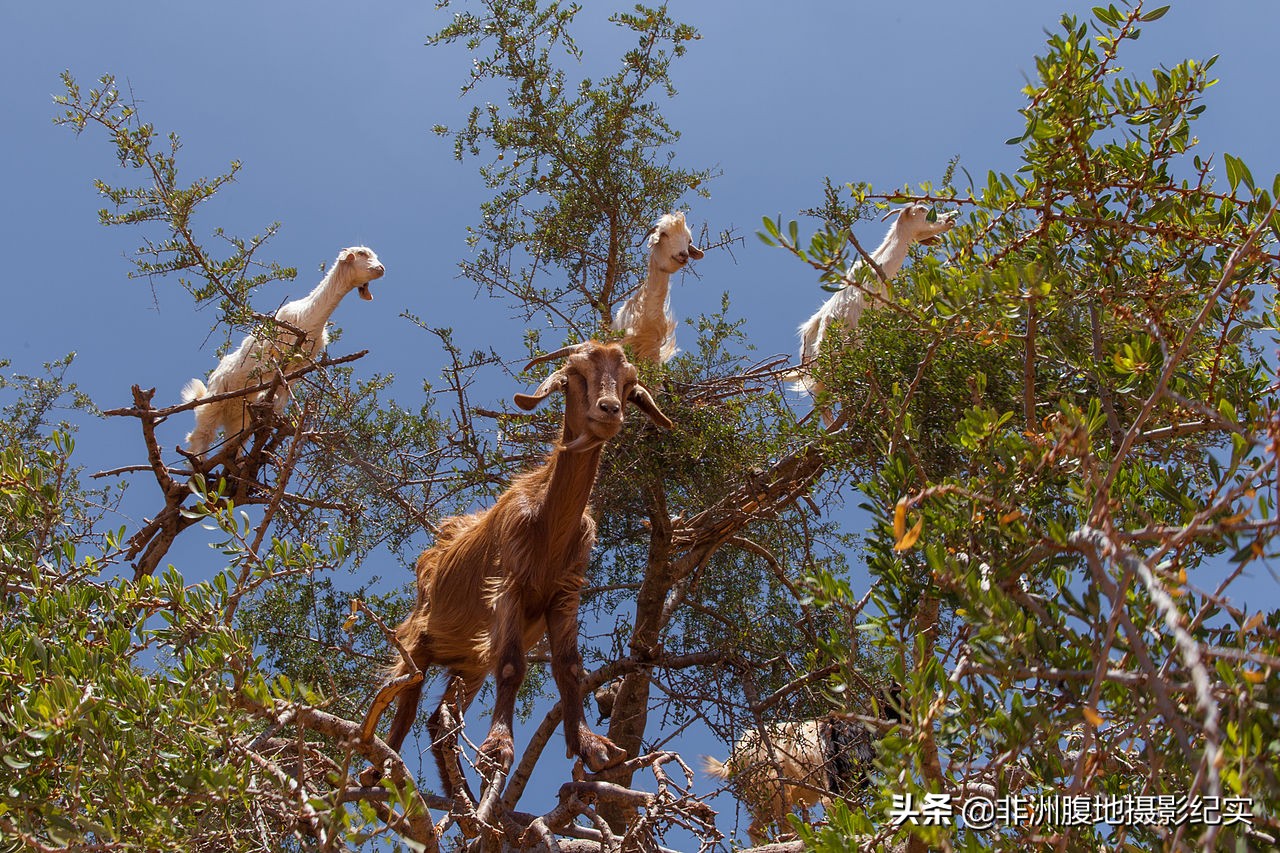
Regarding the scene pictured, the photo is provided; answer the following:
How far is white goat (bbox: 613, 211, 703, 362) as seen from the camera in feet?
27.4

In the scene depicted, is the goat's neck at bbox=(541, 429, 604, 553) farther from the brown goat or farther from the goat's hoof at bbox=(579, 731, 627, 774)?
the goat's hoof at bbox=(579, 731, 627, 774)

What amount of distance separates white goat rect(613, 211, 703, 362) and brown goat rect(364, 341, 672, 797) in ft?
10.0

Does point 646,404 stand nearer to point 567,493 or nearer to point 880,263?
point 567,493

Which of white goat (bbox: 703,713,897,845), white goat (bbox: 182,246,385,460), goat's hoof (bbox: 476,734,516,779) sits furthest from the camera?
white goat (bbox: 182,246,385,460)

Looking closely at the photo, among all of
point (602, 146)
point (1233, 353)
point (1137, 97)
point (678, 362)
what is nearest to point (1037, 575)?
point (1233, 353)

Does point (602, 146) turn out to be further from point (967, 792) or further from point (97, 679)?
point (967, 792)

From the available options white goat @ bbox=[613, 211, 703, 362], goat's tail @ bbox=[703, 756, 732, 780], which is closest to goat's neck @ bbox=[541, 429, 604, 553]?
goat's tail @ bbox=[703, 756, 732, 780]

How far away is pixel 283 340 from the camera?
839 cm

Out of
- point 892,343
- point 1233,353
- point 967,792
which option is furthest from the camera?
point 892,343

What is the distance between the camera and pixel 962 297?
299 centimetres

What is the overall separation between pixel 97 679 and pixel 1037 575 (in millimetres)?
Answer: 2685

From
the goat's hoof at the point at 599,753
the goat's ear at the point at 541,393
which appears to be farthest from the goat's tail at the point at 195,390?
the goat's hoof at the point at 599,753

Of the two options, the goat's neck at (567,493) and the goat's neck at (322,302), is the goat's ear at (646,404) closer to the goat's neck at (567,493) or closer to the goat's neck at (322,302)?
the goat's neck at (567,493)

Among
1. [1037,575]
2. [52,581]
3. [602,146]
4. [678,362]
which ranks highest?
[602,146]
